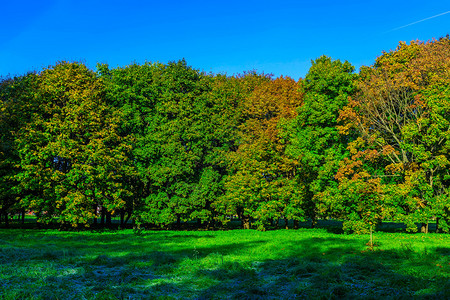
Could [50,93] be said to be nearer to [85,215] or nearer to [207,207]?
[85,215]

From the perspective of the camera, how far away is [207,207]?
40000mm

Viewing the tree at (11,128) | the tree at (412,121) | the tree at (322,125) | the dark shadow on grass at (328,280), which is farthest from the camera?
the tree at (322,125)

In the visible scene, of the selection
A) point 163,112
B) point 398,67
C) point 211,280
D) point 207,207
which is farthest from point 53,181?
point 398,67

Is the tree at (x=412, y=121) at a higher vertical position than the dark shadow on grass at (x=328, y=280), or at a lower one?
higher

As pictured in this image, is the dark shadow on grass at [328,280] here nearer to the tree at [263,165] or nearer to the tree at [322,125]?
the tree at [322,125]

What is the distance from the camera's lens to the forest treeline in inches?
1148

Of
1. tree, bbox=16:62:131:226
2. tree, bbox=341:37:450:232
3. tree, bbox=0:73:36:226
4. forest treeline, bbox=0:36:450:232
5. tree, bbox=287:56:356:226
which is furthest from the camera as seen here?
tree, bbox=287:56:356:226

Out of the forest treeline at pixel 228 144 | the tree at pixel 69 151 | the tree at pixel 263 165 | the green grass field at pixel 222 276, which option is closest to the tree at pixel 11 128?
the forest treeline at pixel 228 144

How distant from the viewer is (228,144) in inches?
1681

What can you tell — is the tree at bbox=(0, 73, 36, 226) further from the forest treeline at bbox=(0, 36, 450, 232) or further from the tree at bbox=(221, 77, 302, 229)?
the tree at bbox=(221, 77, 302, 229)

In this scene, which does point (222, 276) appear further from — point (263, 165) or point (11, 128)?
point (11, 128)

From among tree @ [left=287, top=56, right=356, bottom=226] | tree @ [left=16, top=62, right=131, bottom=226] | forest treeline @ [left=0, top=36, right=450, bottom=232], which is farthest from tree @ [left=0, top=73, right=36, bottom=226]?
tree @ [left=287, top=56, right=356, bottom=226]

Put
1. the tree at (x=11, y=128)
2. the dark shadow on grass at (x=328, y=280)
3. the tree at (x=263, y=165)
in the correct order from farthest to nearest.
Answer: the tree at (x=263, y=165) < the tree at (x=11, y=128) < the dark shadow on grass at (x=328, y=280)

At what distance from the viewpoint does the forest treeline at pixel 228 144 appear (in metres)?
29.2
